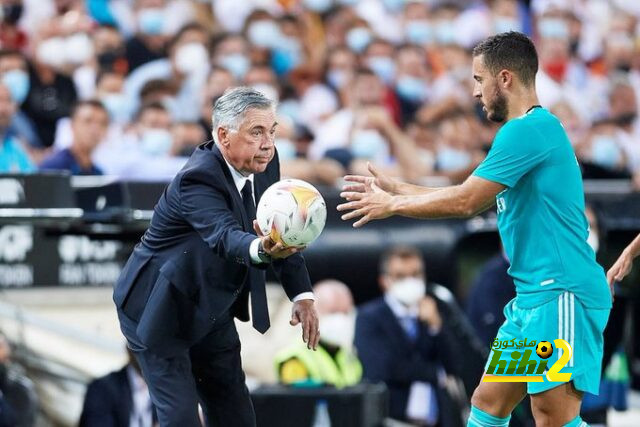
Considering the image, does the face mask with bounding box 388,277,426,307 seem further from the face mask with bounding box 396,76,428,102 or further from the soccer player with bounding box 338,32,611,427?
the face mask with bounding box 396,76,428,102

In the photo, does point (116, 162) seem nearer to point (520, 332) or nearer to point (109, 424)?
point (109, 424)

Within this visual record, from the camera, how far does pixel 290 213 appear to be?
18.7 feet

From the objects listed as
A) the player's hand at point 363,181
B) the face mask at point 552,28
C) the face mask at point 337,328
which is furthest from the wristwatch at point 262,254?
the face mask at point 552,28

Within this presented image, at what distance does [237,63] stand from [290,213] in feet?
24.4

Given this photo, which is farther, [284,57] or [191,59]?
[284,57]

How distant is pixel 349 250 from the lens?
10.8m

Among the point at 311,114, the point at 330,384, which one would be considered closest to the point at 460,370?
the point at 330,384

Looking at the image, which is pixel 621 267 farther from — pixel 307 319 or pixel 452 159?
pixel 452 159

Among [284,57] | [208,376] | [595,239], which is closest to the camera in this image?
[208,376]

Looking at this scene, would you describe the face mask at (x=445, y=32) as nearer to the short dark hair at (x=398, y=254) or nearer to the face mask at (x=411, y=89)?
the face mask at (x=411, y=89)

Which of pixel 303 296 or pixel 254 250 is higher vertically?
pixel 254 250

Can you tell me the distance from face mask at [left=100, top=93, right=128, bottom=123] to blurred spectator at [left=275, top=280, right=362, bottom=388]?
2.50 meters

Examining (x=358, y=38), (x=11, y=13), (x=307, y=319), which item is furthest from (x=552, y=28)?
(x=307, y=319)

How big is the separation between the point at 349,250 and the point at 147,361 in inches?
183
